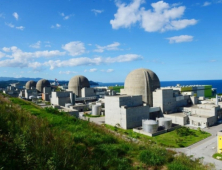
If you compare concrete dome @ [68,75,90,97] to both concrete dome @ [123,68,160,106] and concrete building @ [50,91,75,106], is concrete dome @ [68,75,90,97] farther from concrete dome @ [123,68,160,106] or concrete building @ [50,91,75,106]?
concrete dome @ [123,68,160,106]

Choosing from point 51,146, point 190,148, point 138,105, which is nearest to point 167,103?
point 138,105

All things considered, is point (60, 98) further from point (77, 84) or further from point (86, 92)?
point (86, 92)

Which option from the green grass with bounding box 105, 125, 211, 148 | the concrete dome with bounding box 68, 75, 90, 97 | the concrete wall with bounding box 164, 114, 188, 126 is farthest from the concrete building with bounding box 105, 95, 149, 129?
the concrete dome with bounding box 68, 75, 90, 97

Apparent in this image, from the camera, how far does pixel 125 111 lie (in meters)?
33.0

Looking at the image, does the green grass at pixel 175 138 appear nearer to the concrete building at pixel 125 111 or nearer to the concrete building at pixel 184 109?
the concrete building at pixel 184 109

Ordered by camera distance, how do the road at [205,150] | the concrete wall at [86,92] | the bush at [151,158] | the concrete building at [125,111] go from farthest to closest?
the concrete wall at [86,92]
the concrete building at [125,111]
the road at [205,150]
the bush at [151,158]

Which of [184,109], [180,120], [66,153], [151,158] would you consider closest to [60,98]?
[180,120]

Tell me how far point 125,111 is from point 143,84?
11.9 meters

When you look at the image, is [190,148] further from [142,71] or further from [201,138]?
[142,71]

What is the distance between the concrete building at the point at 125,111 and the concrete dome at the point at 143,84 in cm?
511

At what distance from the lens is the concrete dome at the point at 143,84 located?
42.2m

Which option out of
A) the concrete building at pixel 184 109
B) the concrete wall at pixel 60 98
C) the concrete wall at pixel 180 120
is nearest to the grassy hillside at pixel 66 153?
the concrete wall at pixel 180 120

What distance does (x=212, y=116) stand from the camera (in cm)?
3606

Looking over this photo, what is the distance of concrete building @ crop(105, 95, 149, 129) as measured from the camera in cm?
3341
